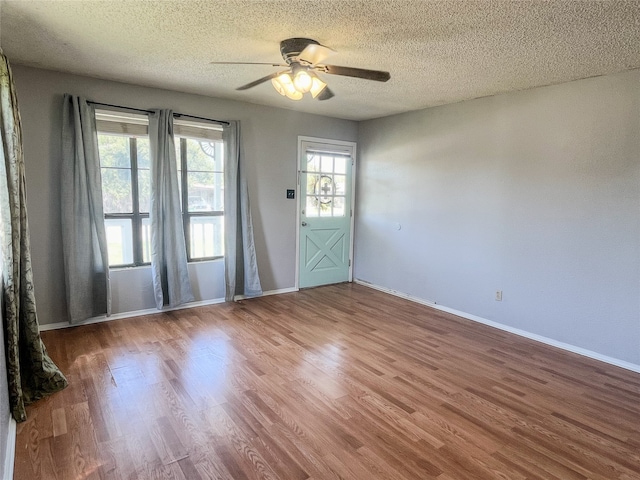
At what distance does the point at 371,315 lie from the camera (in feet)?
14.3

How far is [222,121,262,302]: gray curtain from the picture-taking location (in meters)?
4.52

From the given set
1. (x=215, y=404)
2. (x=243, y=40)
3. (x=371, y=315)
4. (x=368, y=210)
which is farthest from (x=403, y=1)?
(x=368, y=210)

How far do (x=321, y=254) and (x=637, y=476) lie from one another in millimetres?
4158

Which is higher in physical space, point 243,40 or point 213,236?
point 243,40

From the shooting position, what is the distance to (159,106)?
13.3ft

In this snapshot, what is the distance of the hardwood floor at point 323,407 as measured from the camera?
195cm

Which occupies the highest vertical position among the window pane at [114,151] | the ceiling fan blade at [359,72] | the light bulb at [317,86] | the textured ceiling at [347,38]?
the textured ceiling at [347,38]

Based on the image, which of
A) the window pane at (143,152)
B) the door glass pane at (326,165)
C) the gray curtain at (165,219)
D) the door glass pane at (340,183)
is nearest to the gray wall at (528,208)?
the door glass pane at (340,183)

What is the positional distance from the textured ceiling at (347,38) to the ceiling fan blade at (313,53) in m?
0.15

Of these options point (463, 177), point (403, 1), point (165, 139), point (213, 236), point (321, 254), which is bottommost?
point (321, 254)

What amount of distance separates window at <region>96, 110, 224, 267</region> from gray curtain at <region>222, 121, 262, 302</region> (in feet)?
0.41

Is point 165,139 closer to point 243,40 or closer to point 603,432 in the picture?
point 243,40

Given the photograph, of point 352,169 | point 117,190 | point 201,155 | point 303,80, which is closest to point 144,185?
point 117,190

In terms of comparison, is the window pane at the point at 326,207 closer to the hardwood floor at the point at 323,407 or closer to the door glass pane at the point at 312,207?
the door glass pane at the point at 312,207
